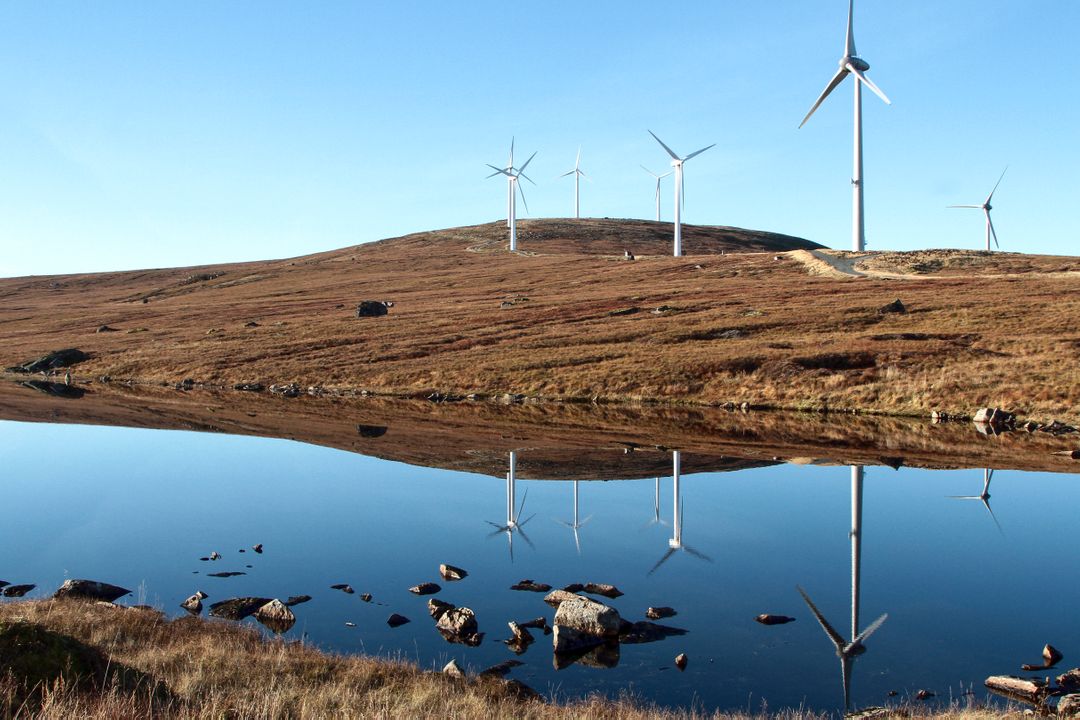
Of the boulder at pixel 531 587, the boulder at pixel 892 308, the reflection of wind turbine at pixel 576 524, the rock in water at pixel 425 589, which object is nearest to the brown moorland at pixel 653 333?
the boulder at pixel 892 308

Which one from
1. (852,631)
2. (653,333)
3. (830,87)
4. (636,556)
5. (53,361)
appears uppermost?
(830,87)

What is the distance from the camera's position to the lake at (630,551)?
16016 mm

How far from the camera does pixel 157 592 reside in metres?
20.0

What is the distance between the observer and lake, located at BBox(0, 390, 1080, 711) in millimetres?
16016

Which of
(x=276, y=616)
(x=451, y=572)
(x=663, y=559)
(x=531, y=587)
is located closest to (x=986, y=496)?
(x=663, y=559)

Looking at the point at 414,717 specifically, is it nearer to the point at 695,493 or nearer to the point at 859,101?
the point at 695,493

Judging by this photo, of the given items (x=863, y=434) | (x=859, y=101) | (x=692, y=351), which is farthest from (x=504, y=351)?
(x=859, y=101)

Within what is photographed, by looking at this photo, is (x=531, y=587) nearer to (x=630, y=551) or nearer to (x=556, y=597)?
(x=556, y=597)

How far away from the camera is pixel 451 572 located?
21438 millimetres

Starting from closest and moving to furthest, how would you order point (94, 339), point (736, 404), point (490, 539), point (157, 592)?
point (157, 592) < point (490, 539) < point (736, 404) < point (94, 339)

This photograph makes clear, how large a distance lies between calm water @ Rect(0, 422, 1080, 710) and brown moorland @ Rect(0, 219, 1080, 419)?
68.8ft

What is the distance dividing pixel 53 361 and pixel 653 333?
2371 inches

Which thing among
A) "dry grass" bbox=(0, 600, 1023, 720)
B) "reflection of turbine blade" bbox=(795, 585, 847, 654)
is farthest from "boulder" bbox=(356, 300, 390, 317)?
"reflection of turbine blade" bbox=(795, 585, 847, 654)

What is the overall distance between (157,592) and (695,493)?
18.4 metres
